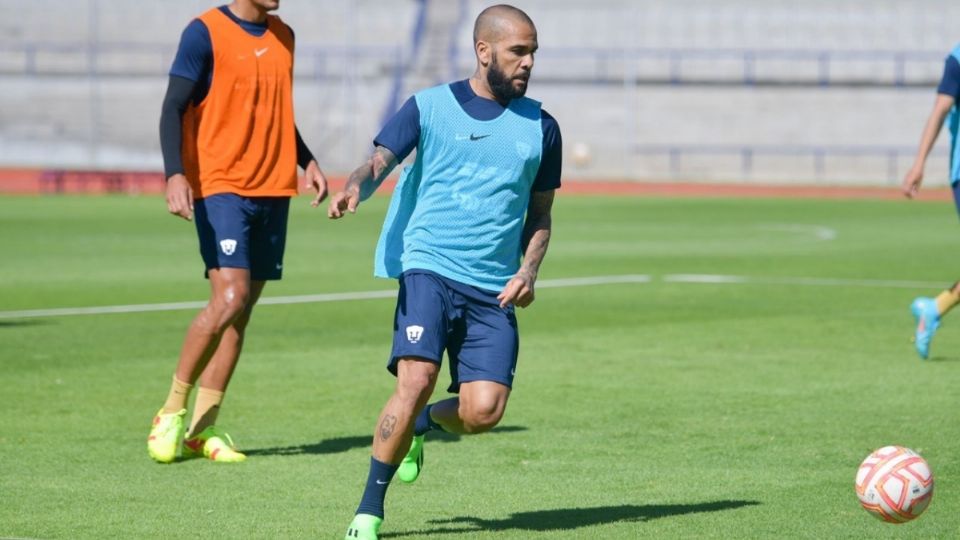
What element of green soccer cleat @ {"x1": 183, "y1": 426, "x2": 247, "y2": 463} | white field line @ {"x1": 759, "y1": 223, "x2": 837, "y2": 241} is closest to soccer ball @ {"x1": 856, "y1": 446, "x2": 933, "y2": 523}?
green soccer cleat @ {"x1": 183, "y1": 426, "x2": 247, "y2": 463}

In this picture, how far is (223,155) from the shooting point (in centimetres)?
848

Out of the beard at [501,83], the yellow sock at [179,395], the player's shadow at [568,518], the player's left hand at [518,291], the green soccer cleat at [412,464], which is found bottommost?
the yellow sock at [179,395]

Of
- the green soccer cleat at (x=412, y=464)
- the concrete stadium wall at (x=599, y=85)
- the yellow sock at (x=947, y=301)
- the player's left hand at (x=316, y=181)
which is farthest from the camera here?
the concrete stadium wall at (x=599, y=85)

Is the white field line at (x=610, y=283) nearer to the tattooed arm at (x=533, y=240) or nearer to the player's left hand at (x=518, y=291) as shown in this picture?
the tattooed arm at (x=533, y=240)

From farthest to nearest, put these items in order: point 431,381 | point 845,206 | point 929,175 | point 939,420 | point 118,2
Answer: point 118,2, point 929,175, point 845,206, point 939,420, point 431,381

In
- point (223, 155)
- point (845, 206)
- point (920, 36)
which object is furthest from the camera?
point (920, 36)

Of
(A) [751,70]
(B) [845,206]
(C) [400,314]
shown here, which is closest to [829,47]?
(A) [751,70]

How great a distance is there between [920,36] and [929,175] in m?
5.85

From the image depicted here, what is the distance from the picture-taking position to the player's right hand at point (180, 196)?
793cm

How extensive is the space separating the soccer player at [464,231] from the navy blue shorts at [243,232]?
5.53 ft

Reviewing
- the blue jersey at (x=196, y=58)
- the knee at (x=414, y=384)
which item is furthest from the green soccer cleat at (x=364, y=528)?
the blue jersey at (x=196, y=58)

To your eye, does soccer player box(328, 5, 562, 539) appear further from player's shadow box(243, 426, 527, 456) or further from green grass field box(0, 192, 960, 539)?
player's shadow box(243, 426, 527, 456)

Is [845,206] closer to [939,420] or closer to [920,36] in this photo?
[920,36]

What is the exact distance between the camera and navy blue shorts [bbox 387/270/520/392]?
6.57 metres
